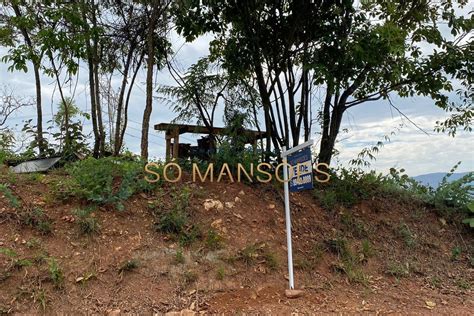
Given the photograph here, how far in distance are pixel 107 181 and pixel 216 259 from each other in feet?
3.87

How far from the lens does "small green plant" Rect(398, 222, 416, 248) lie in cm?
408

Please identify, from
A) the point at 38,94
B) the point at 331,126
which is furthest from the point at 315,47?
the point at 38,94

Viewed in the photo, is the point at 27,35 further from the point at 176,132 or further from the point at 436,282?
the point at 436,282

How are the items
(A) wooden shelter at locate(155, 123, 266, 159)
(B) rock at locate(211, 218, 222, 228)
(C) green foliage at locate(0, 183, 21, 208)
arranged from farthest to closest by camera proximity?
1. (A) wooden shelter at locate(155, 123, 266, 159)
2. (B) rock at locate(211, 218, 222, 228)
3. (C) green foliage at locate(0, 183, 21, 208)

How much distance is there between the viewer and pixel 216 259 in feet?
10.4

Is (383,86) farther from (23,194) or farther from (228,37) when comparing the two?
(23,194)

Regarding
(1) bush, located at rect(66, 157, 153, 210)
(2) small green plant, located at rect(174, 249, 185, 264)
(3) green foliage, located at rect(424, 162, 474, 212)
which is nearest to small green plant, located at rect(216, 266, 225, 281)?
(2) small green plant, located at rect(174, 249, 185, 264)

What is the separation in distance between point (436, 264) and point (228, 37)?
3290mm

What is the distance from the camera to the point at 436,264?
3912 mm

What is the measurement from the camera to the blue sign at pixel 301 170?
295 centimetres

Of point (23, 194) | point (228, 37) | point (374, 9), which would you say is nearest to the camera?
point (23, 194)

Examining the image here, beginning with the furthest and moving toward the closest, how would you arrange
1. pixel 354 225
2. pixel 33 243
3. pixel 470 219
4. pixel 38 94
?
pixel 38 94
pixel 470 219
pixel 354 225
pixel 33 243

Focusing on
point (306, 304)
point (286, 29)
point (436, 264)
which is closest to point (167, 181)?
point (306, 304)

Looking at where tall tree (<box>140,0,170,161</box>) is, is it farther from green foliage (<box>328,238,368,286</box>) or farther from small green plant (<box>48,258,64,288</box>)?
green foliage (<box>328,238,368,286</box>)
